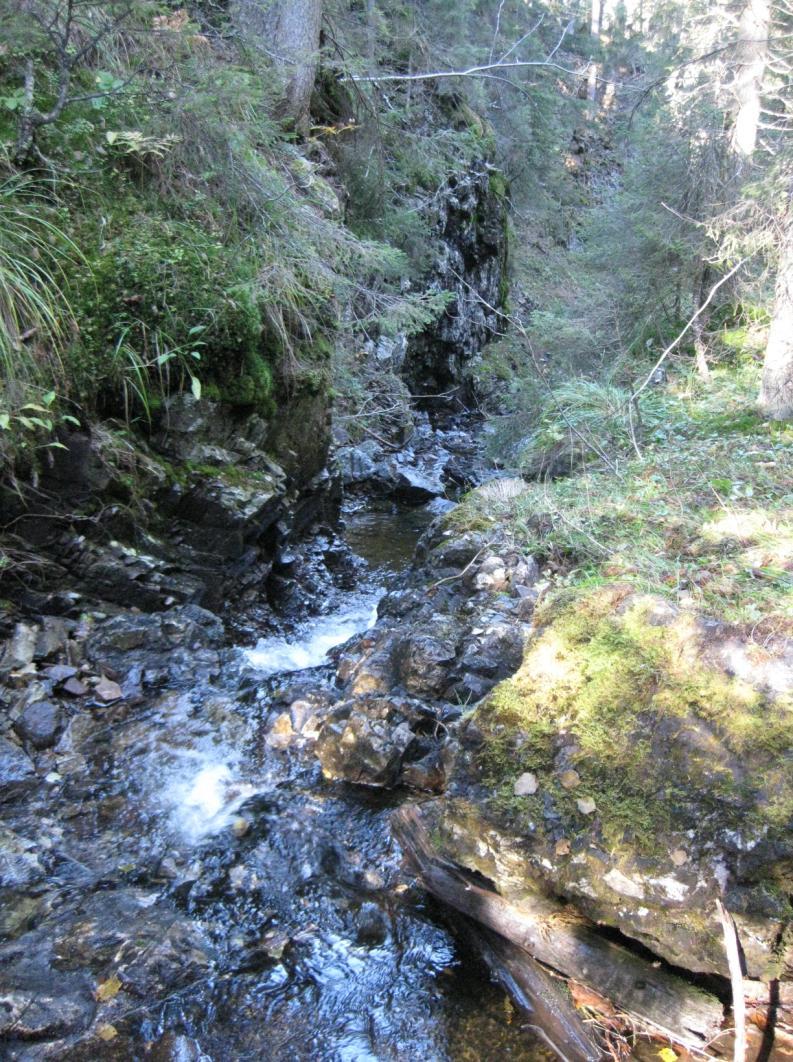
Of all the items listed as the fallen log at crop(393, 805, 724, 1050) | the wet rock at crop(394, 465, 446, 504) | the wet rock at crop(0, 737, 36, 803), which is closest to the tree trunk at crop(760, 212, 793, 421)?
the wet rock at crop(394, 465, 446, 504)

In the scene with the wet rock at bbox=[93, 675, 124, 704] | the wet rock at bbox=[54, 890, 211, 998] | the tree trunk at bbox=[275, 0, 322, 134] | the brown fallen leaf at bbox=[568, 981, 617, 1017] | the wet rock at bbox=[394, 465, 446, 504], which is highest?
the tree trunk at bbox=[275, 0, 322, 134]

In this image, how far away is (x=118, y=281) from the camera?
5.16 meters

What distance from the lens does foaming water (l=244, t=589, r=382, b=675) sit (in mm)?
5711

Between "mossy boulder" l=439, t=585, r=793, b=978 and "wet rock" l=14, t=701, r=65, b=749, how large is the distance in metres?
2.53

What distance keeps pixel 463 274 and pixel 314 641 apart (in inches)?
495

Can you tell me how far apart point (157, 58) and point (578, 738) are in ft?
22.3

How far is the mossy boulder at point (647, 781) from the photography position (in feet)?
8.84

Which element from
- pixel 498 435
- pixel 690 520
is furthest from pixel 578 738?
pixel 498 435

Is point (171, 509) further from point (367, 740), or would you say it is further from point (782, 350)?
point (782, 350)

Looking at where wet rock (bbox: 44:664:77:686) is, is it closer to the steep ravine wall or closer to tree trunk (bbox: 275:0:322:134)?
the steep ravine wall

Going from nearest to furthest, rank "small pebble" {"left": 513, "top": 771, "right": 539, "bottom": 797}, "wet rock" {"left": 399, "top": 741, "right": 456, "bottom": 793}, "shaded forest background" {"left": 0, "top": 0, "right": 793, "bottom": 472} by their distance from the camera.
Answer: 1. "small pebble" {"left": 513, "top": 771, "right": 539, "bottom": 797}
2. "wet rock" {"left": 399, "top": 741, "right": 456, "bottom": 793}
3. "shaded forest background" {"left": 0, "top": 0, "right": 793, "bottom": 472}

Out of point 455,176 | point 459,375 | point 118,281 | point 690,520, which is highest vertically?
point 455,176

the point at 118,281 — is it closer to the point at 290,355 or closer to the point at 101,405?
the point at 101,405

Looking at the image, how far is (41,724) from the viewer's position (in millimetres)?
4191
